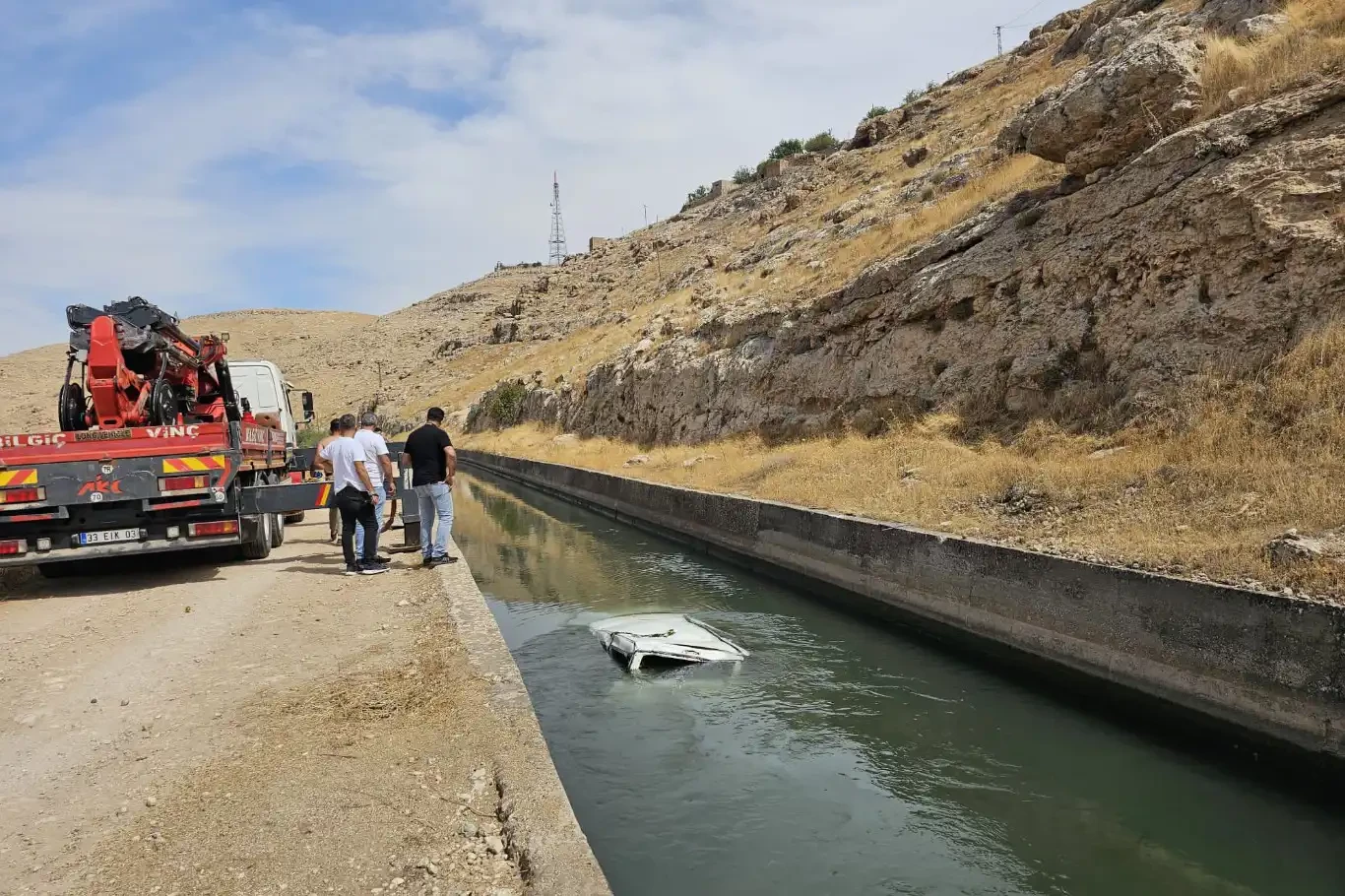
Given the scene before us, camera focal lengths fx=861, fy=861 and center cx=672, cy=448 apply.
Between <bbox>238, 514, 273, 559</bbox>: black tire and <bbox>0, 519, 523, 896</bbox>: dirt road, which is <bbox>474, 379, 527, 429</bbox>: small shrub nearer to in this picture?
<bbox>238, 514, 273, 559</bbox>: black tire

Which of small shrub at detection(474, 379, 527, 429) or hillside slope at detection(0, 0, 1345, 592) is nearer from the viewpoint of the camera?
hillside slope at detection(0, 0, 1345, 592)

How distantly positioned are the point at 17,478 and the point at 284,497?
114 inches

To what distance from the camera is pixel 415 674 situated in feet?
21.4

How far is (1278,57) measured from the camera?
43.7ft

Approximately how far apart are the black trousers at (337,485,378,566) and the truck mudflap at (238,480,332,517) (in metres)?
0.94

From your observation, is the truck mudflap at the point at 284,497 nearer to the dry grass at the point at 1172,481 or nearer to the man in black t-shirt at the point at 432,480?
the man in black t-shirt at the point at 432,480

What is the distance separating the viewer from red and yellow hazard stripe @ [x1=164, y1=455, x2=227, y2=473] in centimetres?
1030

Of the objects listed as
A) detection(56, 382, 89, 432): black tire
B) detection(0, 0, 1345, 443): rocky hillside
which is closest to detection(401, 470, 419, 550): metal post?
detection(56, 382, 89, 432): black tire

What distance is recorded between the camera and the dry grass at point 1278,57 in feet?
41.6

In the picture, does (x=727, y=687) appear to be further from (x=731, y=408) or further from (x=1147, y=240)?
(x=731, y=408)

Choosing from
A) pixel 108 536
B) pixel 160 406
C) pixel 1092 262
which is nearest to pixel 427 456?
pixel 108 536

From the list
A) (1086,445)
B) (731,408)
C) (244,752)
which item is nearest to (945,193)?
(731,408)

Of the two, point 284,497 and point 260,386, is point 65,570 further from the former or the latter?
point 260,386

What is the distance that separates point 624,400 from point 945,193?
14017mm
